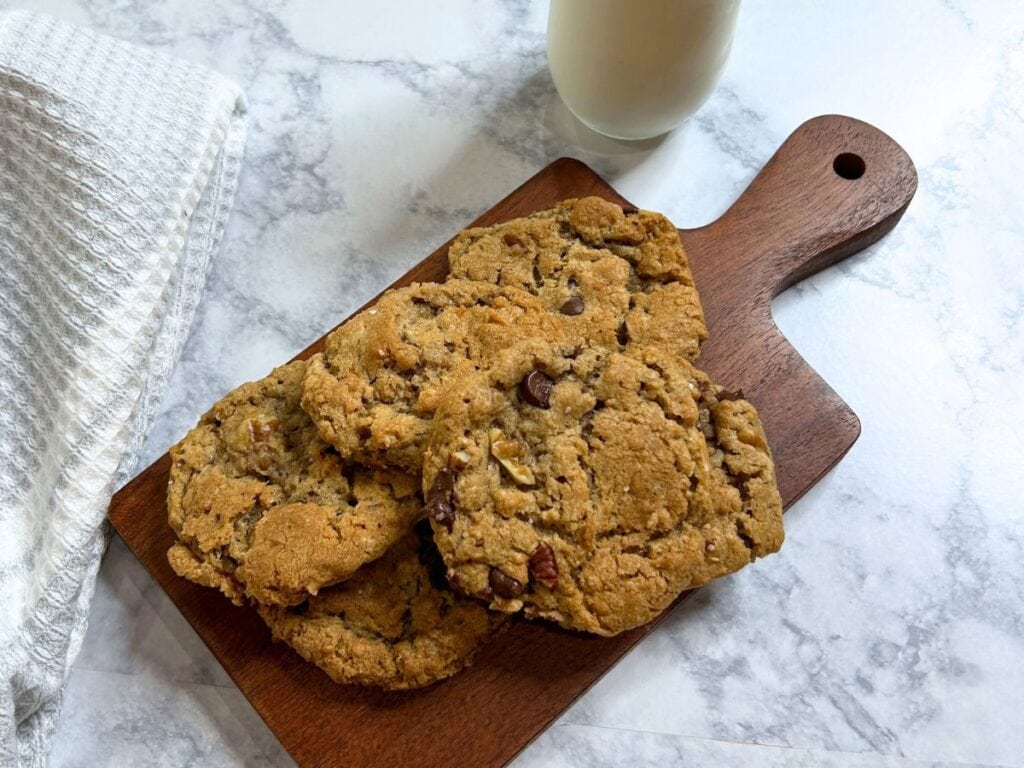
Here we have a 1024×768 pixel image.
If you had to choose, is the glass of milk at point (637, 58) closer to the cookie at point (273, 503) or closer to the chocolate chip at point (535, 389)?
the chocolate chip at point (535, 389)

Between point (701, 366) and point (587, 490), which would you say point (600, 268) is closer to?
point (701, 366)

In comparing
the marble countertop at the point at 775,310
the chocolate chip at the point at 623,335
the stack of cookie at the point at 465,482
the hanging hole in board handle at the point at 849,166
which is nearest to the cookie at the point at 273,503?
the stack of cookie at the point at 465,482

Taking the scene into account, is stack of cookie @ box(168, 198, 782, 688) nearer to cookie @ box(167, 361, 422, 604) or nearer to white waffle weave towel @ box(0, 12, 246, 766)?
cookie @ box(167, 361, 422, 604)

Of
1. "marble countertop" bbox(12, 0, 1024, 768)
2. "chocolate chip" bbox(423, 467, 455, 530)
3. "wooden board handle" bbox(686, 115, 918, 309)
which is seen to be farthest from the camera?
"wooden board handle" bbox(686, 115, 918, 309)

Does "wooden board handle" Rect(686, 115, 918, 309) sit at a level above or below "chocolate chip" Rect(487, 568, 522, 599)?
below

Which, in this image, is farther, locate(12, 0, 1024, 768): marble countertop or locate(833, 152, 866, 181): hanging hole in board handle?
locate(833, 152, 866, 181): hanging hole in board handle

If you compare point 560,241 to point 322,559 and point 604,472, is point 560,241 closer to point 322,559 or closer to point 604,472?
point 604,472

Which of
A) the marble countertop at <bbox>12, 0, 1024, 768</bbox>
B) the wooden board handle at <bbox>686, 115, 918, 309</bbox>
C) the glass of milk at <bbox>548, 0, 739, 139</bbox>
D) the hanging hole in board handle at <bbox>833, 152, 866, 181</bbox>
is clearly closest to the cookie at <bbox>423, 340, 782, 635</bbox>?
the marble countertop at <bbox>12, 0, 1024, 768</bbox>

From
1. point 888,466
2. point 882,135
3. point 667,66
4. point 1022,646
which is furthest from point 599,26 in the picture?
point 1022,646
